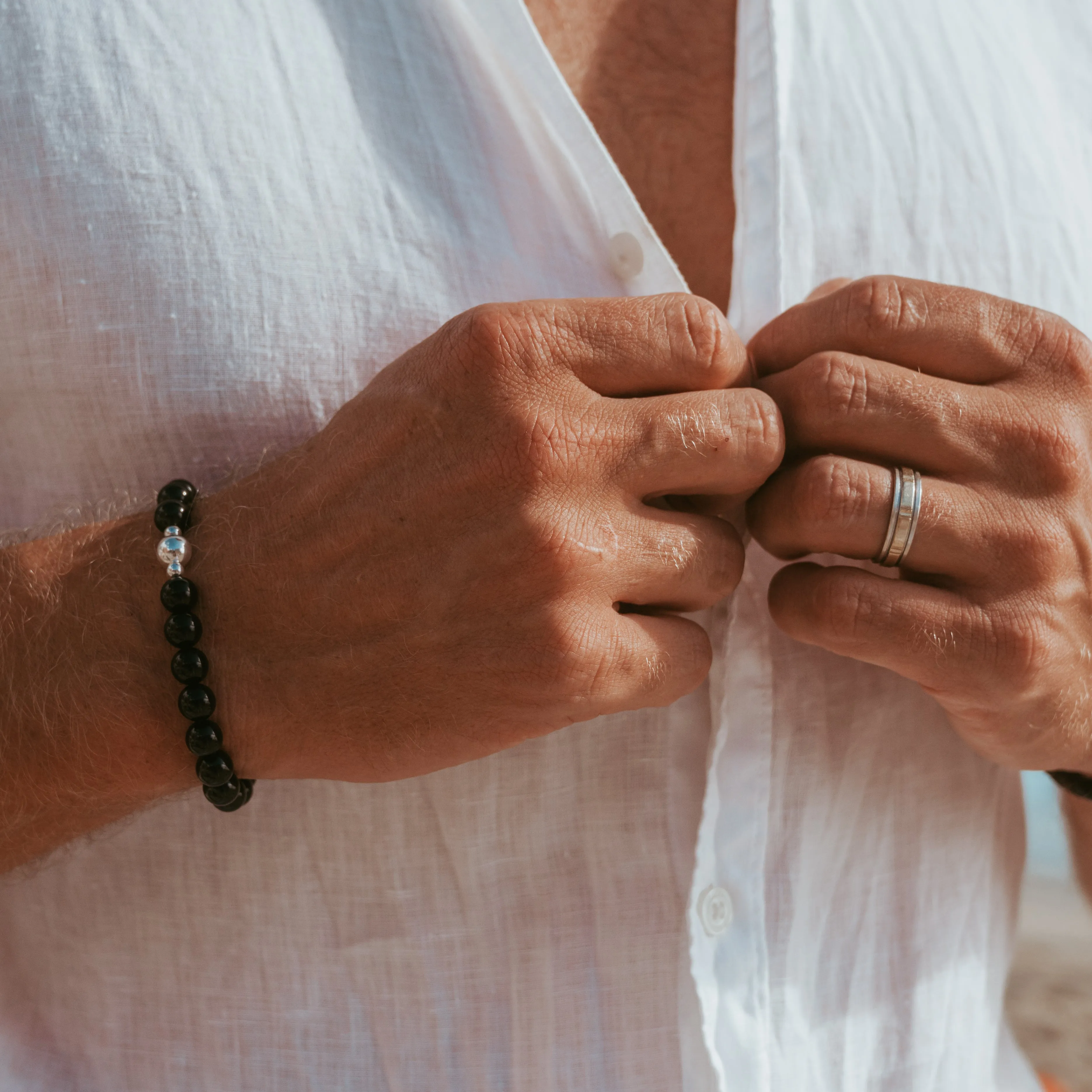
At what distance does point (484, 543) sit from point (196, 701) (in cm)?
25

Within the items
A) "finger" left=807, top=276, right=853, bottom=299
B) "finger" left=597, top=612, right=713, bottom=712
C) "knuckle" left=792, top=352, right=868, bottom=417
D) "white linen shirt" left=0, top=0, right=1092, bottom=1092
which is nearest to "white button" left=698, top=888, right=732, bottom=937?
"white linen shirt" left=0, top=0, right=1092, bottom=1092

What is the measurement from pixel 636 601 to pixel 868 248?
446 mm

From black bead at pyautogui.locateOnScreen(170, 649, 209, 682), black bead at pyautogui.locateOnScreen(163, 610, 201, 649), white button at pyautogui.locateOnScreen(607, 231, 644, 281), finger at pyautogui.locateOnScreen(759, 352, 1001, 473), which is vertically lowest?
black bead at pyautogui.locateOnScreen(170, 649, 209, 682)

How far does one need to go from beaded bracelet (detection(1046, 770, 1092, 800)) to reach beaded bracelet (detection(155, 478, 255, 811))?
829 mm

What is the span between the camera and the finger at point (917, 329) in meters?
0.72

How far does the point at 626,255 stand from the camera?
2.67ft

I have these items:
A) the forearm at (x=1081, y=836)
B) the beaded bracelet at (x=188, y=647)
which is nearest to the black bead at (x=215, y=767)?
the beaded bracelet at (x=188, y=647)

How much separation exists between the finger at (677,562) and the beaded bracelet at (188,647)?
318 millimetres

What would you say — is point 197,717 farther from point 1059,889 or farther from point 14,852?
point 1059,889

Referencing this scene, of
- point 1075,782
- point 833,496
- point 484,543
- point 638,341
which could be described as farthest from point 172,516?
point 1075,782

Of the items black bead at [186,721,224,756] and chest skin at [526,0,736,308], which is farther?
chest skin at [526,0,736,308]

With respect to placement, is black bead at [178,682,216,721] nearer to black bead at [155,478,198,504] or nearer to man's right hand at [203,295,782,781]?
man's right hand at [203,295,782,781]

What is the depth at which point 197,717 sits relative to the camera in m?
0.68

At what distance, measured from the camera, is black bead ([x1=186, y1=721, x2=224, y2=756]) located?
0.68 m
